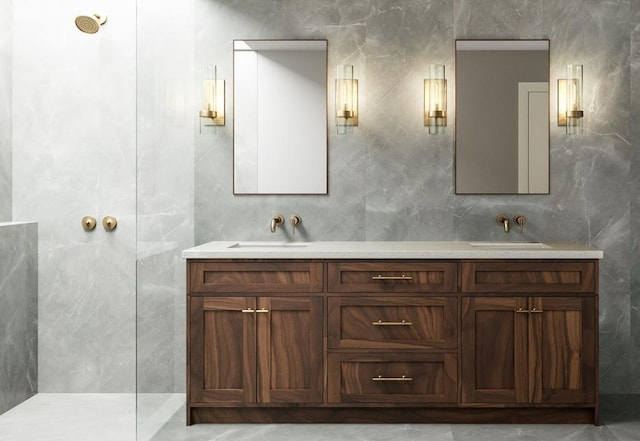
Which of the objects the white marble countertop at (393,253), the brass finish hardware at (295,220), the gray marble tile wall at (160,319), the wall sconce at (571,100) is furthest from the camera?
the brass finish hardware at (295,220)

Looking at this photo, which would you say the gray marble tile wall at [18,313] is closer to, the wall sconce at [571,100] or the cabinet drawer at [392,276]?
the cabinet drawer at [392,276]

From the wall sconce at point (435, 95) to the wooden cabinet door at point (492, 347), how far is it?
1.11m

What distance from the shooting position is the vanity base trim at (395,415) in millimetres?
3160

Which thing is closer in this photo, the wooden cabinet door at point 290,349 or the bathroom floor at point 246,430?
the bathroom floor at point 246,430

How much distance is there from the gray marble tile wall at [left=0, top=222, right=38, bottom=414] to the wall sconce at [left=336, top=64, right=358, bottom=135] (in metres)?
1.82

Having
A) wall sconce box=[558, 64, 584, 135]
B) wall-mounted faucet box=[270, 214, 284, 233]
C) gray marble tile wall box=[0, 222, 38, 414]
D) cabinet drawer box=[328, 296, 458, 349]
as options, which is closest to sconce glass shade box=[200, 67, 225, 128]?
wall-mounted faucet box=[270, 214, 284, 233]

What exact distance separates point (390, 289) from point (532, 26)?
1.76 metres

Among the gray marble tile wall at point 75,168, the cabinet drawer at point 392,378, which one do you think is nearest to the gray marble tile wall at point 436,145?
the gray marble tile wall at point 75,168

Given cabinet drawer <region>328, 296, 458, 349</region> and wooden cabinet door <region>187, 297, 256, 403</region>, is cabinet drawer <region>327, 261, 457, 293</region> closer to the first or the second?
cabinet drawer <region>328, 296, 458, 349</region>

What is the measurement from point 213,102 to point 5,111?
3.70 ft

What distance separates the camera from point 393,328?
Result: 123 inches

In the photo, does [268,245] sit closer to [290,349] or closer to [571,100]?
[290,349]

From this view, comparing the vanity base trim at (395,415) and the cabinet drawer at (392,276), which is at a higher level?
the cabinet drawer at (392,276)

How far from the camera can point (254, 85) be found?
12.1 ft
